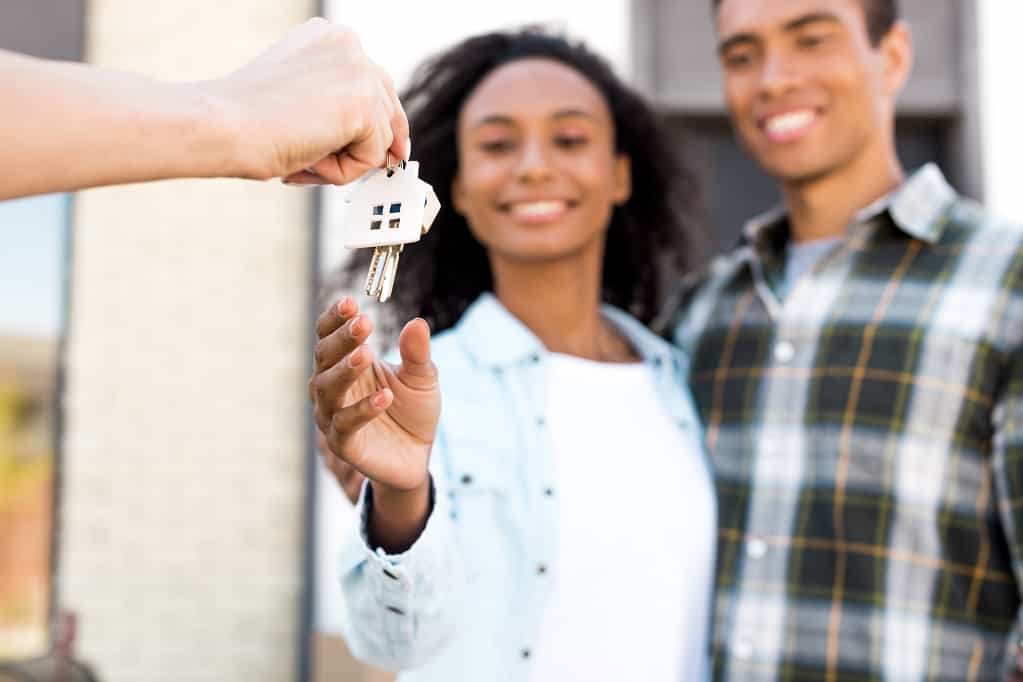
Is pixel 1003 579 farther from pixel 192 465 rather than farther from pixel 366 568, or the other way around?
pixel 192 465

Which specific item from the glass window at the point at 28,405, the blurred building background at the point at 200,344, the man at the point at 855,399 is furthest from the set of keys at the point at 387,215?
the glass window at the point at 28,405

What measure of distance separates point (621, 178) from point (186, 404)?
183 centimetres

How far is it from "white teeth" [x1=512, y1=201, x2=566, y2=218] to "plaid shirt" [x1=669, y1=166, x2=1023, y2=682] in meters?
0.47

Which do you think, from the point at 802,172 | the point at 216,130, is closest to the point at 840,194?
the point at 802,172

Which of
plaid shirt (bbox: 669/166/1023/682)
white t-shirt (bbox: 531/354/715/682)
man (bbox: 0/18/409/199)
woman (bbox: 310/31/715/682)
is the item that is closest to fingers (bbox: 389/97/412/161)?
man (bbox: 0/18/409/199)

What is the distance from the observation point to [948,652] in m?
1.64

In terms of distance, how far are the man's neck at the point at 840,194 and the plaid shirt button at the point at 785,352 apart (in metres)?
0.29

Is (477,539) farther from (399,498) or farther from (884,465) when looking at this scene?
(884,465)

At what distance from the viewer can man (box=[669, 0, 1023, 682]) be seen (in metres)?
1.65

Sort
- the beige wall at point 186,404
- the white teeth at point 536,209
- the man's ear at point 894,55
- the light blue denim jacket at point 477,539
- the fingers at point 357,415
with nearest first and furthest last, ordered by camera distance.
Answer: the fingers at point 357,415 → the light blue denim jacket at point 477,539 → the white teeth at point 536,209 → the man's ear at point 894,55 → the beige wall at point 186,404

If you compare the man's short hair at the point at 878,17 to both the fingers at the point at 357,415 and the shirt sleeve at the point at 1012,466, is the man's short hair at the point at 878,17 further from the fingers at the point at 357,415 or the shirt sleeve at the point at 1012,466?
the fingers at the point at 357,415

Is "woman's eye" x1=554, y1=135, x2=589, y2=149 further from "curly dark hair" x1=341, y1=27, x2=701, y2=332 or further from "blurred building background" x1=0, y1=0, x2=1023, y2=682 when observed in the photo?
"blurred building background" x1=0, y1=0, x2=1023, y2=682

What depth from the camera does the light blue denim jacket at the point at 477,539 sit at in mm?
1321

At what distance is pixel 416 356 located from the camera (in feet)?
3.49
